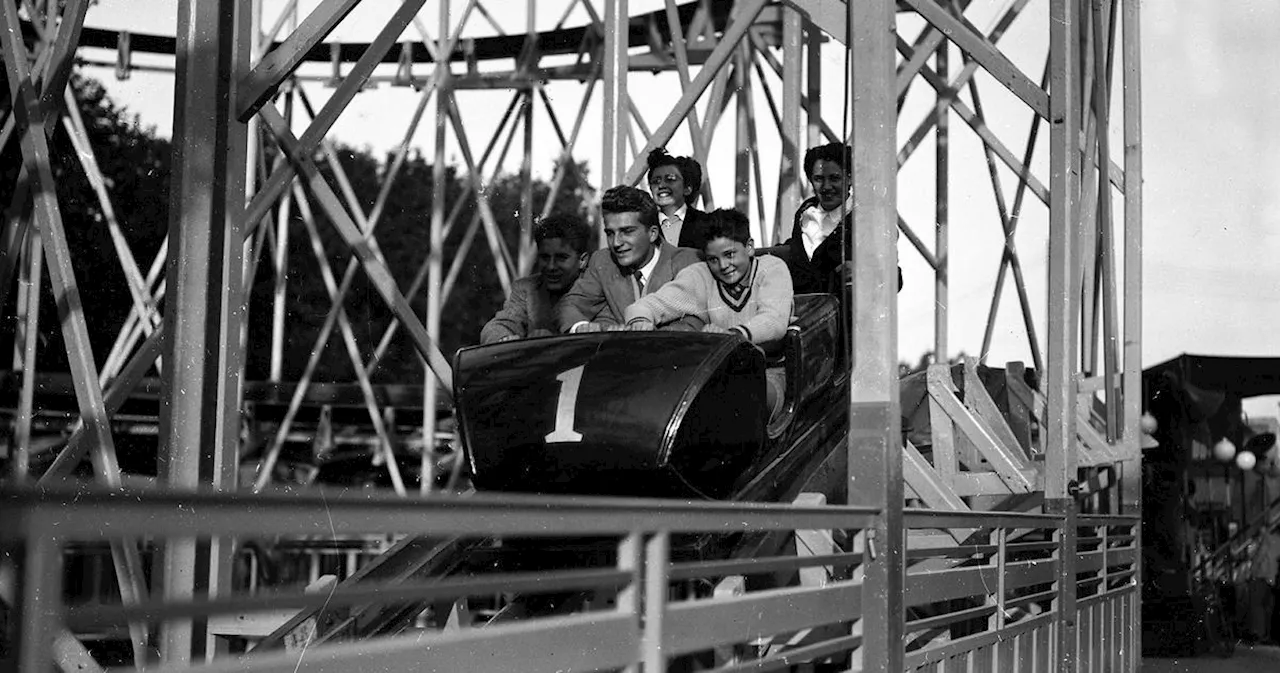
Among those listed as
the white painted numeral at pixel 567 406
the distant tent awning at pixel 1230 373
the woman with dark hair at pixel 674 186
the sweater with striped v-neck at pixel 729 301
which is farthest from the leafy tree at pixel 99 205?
the white painted numeral at pixel 567 406

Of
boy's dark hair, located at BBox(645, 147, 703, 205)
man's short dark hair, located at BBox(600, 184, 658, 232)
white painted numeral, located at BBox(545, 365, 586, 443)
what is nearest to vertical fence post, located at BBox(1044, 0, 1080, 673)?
boy's dark hair, located at BBox(645, 147, 703, 205)

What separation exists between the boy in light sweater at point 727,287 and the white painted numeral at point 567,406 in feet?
2.81

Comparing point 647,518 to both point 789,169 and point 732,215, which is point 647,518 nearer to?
point 732,215

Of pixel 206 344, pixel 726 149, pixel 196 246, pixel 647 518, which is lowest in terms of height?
pixel 647 518

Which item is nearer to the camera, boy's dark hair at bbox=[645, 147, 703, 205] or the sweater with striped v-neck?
the sweater with striped v-neck

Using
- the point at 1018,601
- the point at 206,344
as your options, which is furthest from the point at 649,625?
the point at 1018,601

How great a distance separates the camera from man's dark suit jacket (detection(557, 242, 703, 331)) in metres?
6.13

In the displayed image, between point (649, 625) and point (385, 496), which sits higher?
point (385, 496)

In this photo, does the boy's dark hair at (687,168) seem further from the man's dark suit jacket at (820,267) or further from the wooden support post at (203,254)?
the wooden support post at (203,254)

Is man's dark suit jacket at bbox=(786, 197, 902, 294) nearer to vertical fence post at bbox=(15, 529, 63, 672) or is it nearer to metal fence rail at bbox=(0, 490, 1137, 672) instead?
metal fence rail at bbox=(0, 490, 1137, 672)

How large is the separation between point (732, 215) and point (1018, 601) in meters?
2.05

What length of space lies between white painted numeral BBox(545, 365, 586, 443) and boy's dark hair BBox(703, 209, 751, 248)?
1250 mm

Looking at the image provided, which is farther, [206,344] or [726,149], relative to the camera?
[726,149]

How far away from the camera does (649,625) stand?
129 inches
